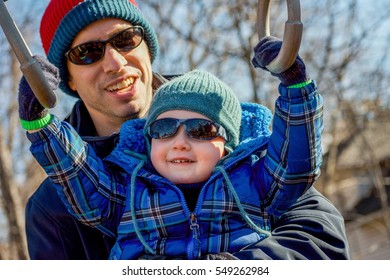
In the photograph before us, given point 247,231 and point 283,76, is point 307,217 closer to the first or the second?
point 247,231

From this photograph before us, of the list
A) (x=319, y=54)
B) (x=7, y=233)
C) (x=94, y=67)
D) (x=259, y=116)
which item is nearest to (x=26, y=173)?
(x=7, y=233)

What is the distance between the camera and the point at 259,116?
183cm

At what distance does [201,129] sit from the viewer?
169cm

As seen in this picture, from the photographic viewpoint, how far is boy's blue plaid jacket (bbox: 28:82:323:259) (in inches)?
60.7

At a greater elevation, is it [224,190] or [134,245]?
[224,190]

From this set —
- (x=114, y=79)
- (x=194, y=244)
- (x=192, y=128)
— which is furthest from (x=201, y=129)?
(x=114, y=79)

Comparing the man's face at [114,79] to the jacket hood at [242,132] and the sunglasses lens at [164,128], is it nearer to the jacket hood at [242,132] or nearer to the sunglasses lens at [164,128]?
the jacket hood at [242,132]

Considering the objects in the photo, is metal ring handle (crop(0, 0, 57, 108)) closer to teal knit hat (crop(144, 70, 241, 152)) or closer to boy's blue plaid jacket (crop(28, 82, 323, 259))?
boy's blue plaid jacket (crop(28, 82, 323, 259))

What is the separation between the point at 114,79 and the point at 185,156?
0.57 m

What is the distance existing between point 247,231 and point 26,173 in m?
5.92

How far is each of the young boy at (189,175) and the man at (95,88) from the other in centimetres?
15

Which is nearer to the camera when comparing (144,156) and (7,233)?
(144,156)

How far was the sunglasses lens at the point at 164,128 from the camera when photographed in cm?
169

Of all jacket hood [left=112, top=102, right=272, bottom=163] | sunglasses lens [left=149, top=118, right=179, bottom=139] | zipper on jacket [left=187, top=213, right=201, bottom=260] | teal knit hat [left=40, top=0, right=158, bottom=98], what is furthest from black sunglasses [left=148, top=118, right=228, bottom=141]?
teal knit hat [left=40, top=0, right=158, bottom=98]
